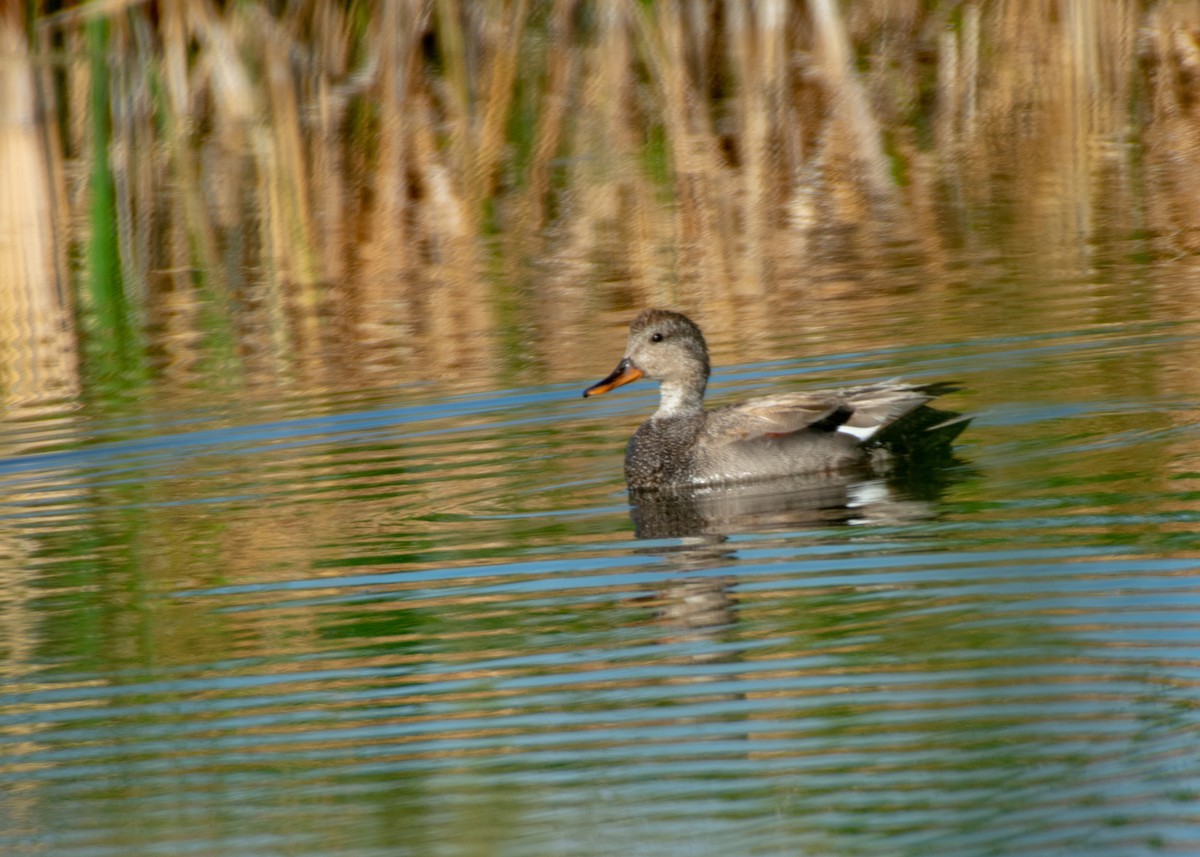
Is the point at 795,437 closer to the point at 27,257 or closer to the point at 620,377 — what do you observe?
the point at 620,377

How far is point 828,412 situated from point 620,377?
4.05 ft

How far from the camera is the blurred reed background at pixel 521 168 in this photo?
13.6m

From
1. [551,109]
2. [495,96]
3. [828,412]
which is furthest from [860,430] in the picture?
[495,96]

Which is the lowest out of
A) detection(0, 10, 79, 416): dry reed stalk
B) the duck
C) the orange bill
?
the duck

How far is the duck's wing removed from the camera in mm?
9352

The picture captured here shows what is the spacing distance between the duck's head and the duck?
0.42 meters

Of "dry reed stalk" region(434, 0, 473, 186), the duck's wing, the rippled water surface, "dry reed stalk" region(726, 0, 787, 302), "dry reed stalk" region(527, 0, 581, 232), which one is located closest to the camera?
the rippled water surface

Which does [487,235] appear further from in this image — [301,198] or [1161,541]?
[1161,541]

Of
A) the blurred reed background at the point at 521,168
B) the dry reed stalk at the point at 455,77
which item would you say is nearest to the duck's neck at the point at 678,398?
the blurred reed background at the point at 521,168

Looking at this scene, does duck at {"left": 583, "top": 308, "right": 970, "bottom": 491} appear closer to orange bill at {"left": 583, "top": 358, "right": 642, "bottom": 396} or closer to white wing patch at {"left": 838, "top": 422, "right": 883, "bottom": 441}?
white wing patch at {"left": 838, "top": 422, "right": 883, "bottom": 441}

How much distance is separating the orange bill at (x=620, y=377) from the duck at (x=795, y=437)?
0.40 metres

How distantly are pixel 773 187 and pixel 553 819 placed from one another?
11532 millimetres

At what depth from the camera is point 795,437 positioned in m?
9.45

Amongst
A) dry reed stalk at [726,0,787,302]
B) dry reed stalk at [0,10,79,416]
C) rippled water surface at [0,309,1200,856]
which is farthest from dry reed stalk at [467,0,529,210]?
rippled water surface at [0,309,1200,856]
